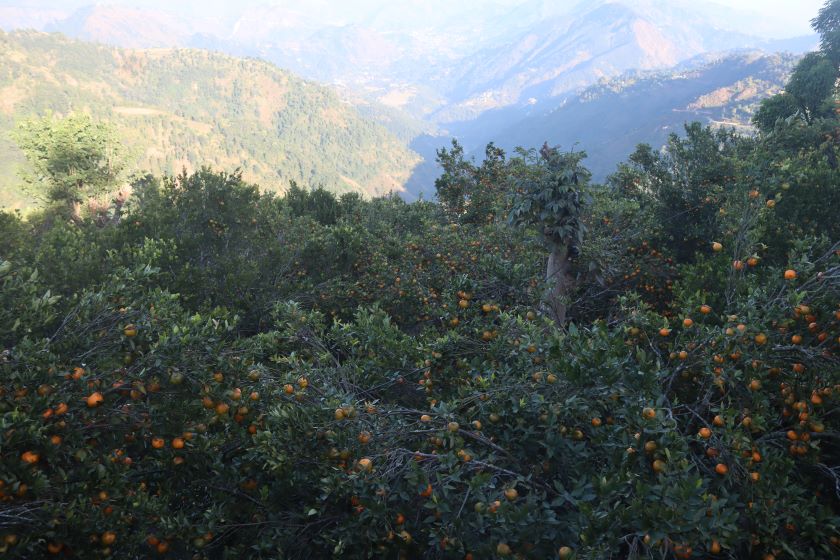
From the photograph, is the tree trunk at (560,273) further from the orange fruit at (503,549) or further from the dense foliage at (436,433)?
the orange fruit at (503,549)

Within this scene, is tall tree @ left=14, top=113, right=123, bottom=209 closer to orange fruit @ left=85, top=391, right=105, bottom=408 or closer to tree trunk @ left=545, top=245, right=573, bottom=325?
orange fruit @ left=85, top=391, right=105, bottom=408

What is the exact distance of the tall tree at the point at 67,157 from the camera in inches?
1059

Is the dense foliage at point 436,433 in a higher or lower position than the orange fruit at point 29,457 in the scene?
lower

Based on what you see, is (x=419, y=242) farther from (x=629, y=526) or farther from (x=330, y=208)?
(x=330, y=208)

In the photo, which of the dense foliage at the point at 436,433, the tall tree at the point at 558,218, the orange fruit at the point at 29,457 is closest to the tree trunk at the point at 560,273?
the tall tree at the point at 558,218

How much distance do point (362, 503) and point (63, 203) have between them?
32.1 m

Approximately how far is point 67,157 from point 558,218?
31.2 metres

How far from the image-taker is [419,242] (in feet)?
32.8

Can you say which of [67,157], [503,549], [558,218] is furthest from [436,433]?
[67,157]

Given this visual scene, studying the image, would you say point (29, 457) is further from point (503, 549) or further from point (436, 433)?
point (503, 549)

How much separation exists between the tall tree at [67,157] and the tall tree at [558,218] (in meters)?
30.3

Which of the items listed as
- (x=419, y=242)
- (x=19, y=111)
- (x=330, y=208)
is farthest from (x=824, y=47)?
(x=19, y=111)

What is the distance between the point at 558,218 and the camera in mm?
6488

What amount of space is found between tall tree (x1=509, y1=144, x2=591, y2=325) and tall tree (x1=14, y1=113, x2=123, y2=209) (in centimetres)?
3034
